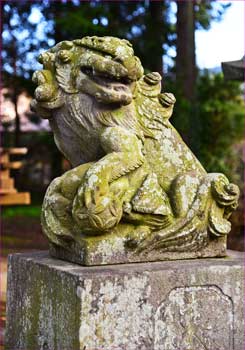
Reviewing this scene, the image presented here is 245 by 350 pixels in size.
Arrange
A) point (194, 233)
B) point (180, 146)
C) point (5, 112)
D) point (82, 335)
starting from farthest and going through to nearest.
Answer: point (5, 112), point (180, 146), point (194, 233), point (82, 335)

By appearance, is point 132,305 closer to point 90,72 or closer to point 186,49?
point 90,72

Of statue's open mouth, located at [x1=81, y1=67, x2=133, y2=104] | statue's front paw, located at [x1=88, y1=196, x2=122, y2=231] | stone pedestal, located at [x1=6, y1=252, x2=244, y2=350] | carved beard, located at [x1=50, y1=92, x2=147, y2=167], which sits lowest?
stone pedestal, located at [x1=6, y1=252, x2=244, y2=350]

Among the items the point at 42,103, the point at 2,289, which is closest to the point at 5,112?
the point at 2,289

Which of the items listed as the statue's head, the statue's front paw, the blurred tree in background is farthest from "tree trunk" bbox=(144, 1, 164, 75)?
the statue's front paw

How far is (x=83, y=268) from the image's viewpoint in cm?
309

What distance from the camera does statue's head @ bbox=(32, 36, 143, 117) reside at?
333cm

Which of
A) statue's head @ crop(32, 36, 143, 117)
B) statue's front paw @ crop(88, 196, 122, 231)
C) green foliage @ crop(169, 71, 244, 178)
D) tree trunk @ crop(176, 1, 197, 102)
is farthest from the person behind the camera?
tree trunk @ crop(176, 1, 197, 102)

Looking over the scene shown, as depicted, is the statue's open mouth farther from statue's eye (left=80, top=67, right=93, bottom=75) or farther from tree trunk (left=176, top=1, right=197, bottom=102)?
tree trunk (left=176, top=1, right=197, bottom=102)

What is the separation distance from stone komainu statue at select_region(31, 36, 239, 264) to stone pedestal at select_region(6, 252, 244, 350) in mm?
116

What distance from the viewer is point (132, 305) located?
3.04 meters

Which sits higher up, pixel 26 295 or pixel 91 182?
pixel 91 182

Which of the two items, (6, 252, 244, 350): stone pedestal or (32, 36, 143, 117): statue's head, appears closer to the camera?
(6, 252, 244, 350): stone pedestal

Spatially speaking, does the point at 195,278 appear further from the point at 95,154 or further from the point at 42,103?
the point at 42,103

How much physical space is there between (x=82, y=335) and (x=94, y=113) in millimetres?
1196
